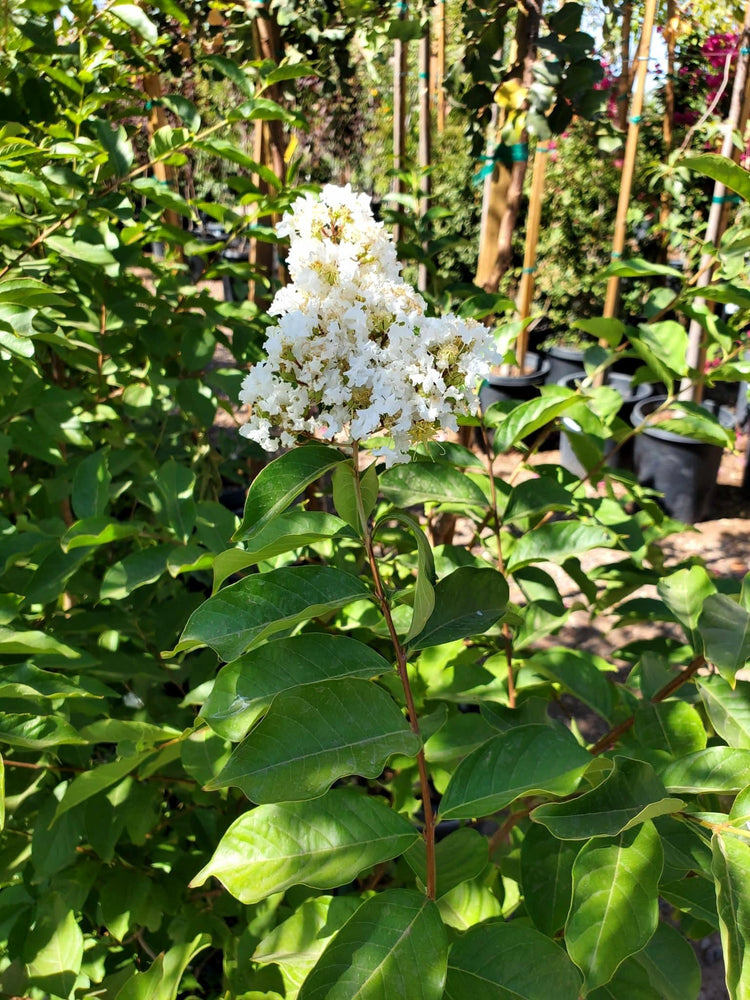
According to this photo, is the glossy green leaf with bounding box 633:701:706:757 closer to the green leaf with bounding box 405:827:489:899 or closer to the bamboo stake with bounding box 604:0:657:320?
the green leaf with bounding box 405:827:489:899

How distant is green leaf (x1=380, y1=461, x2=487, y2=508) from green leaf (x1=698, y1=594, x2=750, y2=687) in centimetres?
35

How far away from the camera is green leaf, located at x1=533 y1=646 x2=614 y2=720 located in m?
1.02

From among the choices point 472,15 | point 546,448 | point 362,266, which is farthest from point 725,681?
point 546,448

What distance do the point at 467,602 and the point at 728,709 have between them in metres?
0.29

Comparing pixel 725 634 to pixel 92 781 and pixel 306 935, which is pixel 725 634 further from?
pixel 92 781

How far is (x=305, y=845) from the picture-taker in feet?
2.13

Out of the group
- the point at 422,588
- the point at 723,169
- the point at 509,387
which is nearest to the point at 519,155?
the point at 723,169

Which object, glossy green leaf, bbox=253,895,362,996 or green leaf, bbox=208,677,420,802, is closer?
green leaf, bbox=208,677,420,802

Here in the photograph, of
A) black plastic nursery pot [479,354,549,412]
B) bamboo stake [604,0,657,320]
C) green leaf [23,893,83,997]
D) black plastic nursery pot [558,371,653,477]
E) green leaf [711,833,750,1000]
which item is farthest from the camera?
black plastic nursery pot [479,354,549,412]

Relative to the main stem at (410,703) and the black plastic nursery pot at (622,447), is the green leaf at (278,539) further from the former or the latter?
the black plastic nursery pot at (622,447)

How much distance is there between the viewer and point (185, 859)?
123cm

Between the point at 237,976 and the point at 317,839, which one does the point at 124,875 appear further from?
the point at 317,839

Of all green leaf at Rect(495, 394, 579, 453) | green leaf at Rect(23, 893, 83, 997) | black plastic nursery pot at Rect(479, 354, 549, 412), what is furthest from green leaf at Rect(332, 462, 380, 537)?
black plastic nursery pot at Rect(479, 354, 549, 412)

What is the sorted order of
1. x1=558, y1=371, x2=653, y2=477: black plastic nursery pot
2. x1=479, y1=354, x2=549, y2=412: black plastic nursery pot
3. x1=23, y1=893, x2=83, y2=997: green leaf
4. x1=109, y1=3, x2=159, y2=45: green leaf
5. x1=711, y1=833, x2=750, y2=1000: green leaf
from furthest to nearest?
x1=479, y1=354, x2=549, y2=412: black plastic nursery pot
x1=558, y1=371, x2=653, y2=477: black plastic nursery pot
x1=109, y1=3, x2=159, y2=45: green leaf
x1=23, y1=893, x2=83, y2=997: green leaf
x1=711, y1=833, x2=750, y2=1000: green leaf
